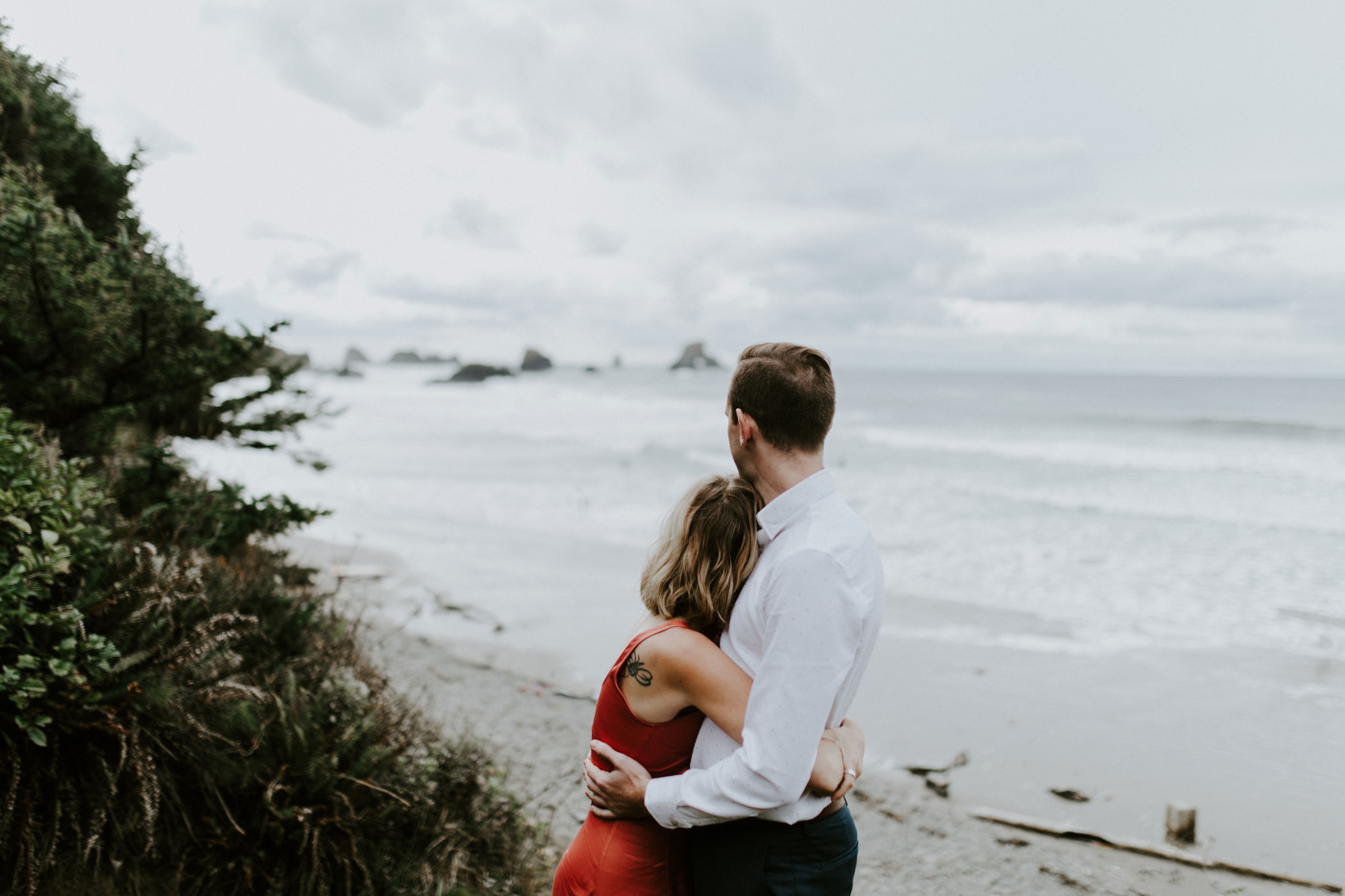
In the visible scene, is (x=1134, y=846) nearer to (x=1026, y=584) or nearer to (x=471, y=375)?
(x=1026, y=584)

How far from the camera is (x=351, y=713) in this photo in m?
4.09

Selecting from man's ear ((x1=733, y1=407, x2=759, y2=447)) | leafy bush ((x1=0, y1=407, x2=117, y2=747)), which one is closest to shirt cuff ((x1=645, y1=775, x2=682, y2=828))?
man's ear ((x1=733, y1=407, x2=759, y2=447))

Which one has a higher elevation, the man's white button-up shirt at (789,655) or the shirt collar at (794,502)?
the shirt collar at (794,502)

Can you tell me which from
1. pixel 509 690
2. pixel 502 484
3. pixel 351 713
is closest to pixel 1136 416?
pixel 502 484

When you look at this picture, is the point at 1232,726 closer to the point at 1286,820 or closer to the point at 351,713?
the point at 1286,820

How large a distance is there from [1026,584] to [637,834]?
12.9 metres

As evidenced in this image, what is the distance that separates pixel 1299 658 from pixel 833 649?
38.4 feet

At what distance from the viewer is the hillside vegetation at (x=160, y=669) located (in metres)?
3.03

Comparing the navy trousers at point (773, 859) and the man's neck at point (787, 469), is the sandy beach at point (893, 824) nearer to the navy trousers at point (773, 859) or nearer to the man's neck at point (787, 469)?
the navy trousers at point (773, 859)

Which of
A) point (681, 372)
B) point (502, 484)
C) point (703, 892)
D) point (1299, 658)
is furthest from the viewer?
point (681, 372)

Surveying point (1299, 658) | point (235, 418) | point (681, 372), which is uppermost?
point (681, 372)

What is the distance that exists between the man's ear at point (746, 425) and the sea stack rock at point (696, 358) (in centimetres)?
12705

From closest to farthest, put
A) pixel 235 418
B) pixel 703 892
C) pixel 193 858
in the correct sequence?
pixel 703 892, pixel 193 858, pixel 235 418

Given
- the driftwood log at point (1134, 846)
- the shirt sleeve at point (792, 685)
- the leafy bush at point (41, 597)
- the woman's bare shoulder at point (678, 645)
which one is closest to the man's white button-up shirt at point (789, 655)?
the shirt sleeve at point (792, 685)
